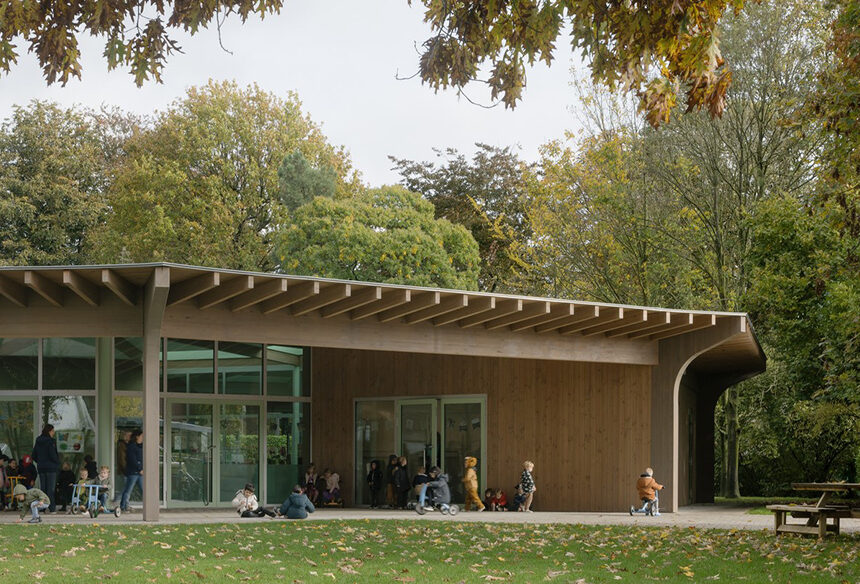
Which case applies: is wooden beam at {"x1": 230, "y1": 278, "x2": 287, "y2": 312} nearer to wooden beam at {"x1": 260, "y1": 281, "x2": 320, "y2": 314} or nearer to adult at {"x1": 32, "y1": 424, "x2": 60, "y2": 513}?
wooden beam at {"x1": 260, "y1": 281, "x2": 320, "y2": 314}

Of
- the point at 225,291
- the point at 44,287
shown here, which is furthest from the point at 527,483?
the point at 44,287

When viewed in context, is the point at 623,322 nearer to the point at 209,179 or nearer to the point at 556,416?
the point at 556,416

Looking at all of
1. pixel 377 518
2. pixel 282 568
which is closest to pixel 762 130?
pixel 377 518

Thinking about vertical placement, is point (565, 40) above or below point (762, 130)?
below

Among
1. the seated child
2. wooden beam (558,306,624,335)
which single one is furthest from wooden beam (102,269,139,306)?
the seated child

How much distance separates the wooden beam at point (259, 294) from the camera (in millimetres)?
13836

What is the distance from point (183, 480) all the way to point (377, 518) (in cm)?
458

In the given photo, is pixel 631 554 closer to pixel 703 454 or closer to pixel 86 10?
pixel 86 10

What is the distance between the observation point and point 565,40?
5.67 metres

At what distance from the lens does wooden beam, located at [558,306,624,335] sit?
16500 mm

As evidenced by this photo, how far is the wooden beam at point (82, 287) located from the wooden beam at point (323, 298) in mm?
2710

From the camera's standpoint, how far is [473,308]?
1563 cm

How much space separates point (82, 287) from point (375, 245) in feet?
59.4

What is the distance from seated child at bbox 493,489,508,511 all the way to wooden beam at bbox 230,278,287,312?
21.1 ft
